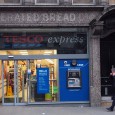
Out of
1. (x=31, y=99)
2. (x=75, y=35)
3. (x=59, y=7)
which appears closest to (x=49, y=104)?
(x=31, y=99)

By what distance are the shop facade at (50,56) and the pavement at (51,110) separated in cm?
52

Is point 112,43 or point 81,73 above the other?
point 112,43

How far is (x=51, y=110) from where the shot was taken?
16312 mm

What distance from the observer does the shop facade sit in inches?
685

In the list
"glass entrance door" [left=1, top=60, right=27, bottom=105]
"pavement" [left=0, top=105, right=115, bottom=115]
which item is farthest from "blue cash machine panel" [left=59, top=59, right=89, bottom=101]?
"glass entrance door" [left=1, top=60, right=27, bottom=105]

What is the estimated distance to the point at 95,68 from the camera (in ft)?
57.3

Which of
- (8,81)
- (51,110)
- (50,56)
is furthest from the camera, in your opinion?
(8,81)

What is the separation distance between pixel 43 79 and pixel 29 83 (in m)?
0.70

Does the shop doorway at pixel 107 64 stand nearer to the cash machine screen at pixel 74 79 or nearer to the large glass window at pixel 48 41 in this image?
the large glass window at pixel 48 41

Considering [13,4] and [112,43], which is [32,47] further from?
[112,43]

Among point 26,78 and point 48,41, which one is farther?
point 26,78

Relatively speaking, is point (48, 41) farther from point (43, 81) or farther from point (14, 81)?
point (14, 81)

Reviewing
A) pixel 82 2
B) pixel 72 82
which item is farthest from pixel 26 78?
pixel 82 2

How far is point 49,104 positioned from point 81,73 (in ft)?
7.01
